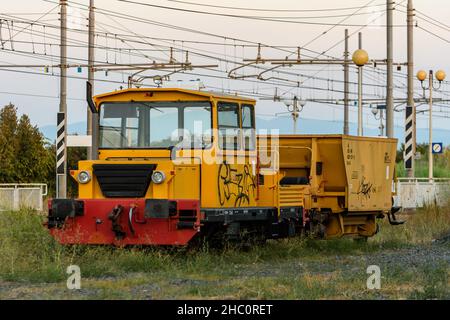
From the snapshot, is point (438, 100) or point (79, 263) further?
point (438, 100)

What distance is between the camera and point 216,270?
49.9 feet

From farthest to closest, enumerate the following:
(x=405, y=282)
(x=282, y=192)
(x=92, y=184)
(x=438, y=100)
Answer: (x=438, y=100), (x=282, y=192), (x=92, y=184), (x=405, y=282)

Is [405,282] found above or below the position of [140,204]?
below

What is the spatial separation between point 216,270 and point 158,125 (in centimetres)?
313

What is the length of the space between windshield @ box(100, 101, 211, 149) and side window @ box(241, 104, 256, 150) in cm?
105

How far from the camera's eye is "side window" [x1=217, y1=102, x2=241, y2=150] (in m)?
16.9

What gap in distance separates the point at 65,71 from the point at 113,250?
61.8ft

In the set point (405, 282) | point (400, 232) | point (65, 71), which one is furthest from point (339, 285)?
point (65, 71)

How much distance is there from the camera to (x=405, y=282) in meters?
13.6

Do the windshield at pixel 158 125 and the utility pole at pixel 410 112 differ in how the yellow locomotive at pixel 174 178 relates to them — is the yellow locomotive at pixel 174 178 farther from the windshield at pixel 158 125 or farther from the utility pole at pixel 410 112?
the utility pole at pixel 410 112

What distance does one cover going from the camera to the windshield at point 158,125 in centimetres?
1670

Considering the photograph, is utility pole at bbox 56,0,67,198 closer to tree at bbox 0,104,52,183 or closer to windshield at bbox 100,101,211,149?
tree at bbox 0,104,52,183

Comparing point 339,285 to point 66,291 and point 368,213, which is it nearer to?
point 66,291

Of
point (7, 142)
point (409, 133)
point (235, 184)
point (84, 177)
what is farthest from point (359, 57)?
point (7, 142)
